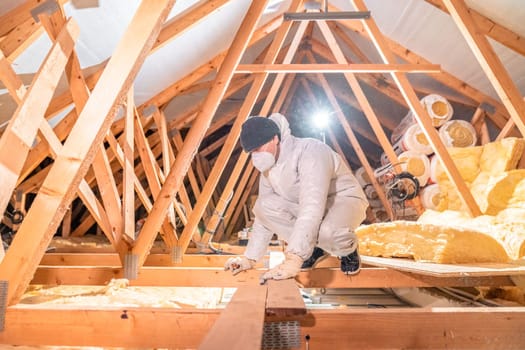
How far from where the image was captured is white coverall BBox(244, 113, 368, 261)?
168cm

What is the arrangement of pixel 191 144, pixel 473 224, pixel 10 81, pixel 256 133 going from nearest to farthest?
pixel 256 133 → pixel 10 81 → pixel 191 144 → pixel 473 224

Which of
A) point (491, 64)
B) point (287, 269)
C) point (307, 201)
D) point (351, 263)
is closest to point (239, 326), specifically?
point (287, 269)

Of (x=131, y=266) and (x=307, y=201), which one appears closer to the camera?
(x=307, y=201)

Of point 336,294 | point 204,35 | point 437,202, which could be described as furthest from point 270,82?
point 336,294

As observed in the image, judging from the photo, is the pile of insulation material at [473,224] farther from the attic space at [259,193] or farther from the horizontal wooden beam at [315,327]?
the horizontal wooden beam at [315,327]

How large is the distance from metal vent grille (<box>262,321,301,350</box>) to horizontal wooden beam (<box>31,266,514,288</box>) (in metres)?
0.88

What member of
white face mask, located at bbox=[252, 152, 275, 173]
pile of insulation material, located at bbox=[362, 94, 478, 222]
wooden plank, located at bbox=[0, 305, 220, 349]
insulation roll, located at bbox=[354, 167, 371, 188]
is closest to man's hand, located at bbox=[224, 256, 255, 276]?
white face mask, located at bbox=[252, 152, 275, 173]

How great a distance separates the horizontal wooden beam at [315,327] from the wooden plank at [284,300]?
3.0 inches

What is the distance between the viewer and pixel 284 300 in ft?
4.13

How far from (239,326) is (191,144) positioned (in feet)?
6.43

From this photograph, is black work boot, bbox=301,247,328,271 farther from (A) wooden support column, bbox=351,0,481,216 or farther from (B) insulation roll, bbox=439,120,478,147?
(B) insulation roll, bbox=439,120,478,147

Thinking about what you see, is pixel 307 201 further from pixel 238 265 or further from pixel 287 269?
pixel 238 265

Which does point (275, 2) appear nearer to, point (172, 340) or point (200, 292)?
point (200, 292)

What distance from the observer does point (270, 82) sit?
7.18m
